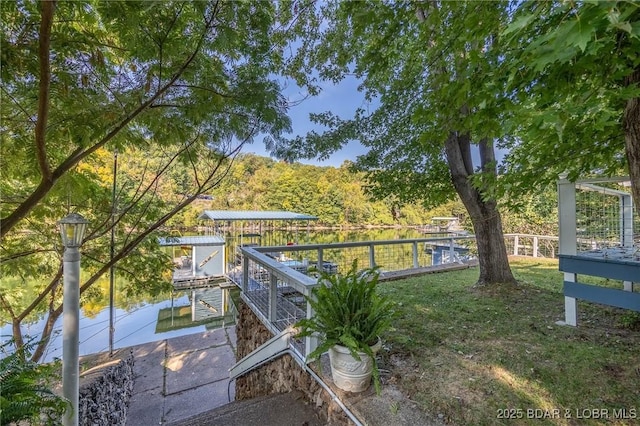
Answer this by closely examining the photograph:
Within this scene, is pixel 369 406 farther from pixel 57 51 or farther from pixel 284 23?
pixel 284 23

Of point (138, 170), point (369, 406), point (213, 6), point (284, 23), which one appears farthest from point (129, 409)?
point (284, 23)


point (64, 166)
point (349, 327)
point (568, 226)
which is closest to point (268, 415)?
point (349, 327)

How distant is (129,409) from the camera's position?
15.3ft

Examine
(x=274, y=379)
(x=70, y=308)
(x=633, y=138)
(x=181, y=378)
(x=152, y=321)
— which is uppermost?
(x=633, y=138)

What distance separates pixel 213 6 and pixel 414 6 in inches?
63.1

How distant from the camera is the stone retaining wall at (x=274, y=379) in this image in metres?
2.18

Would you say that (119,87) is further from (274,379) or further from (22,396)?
(274,379)

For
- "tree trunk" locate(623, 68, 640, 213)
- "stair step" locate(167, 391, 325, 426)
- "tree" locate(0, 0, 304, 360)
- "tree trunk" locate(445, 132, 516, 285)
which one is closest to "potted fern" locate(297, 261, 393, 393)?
"stair step" locate(167, 391, 325, 426)

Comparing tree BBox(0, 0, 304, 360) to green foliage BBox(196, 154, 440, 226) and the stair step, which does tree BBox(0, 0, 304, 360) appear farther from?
green foliage BBox(196, 154, 440, 226)

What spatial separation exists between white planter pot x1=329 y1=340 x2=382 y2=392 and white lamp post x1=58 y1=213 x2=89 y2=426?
1.67 m

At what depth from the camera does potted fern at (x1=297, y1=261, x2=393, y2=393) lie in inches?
80.4

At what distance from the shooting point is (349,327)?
212 centimetres

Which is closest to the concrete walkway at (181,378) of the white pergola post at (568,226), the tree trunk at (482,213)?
the tree trunk at (482,213)

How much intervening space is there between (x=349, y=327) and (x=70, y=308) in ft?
5.97
